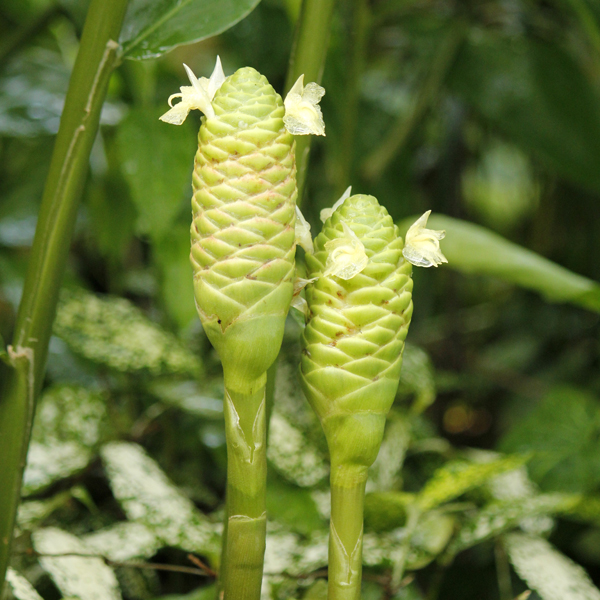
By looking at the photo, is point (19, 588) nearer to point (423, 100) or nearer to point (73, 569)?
point (73, 569)

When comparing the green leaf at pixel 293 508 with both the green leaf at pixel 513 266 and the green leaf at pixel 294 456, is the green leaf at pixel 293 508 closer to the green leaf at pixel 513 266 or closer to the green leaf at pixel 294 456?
the green leaf at pixel 294 456

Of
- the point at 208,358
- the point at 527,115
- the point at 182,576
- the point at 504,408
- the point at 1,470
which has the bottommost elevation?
the point at 504,408

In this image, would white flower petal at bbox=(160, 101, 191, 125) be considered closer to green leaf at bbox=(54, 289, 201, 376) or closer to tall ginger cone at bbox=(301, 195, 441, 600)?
tall ginger cone at bbox=(301, 195, 441, 600)

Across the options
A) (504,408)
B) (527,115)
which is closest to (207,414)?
(527,115)

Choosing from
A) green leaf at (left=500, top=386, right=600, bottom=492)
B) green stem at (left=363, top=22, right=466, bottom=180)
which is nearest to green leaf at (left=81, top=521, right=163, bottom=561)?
green leaf at (left=500, top=386, right=600, bottom=492)

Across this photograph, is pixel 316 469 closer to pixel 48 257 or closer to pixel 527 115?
pixel 48 257
